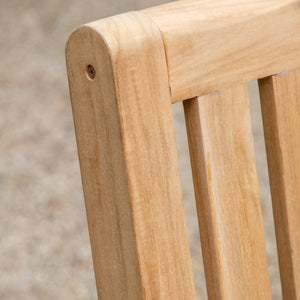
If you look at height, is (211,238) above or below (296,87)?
below

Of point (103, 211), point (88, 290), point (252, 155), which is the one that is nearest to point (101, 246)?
point (103, 211)

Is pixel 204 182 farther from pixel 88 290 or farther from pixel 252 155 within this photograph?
pixel 88 290

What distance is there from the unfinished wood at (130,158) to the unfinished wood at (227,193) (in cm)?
3

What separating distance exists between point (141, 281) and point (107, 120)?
0.11 metres

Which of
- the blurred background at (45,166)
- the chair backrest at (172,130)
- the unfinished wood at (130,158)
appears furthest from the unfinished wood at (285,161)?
the blurred background at (45,166)

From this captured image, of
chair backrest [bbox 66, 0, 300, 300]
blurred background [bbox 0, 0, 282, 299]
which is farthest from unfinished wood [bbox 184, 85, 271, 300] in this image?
blurred background [bbox 0, 0, 282, 299]

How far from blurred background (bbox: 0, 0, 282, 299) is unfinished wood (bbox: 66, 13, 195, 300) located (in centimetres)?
129

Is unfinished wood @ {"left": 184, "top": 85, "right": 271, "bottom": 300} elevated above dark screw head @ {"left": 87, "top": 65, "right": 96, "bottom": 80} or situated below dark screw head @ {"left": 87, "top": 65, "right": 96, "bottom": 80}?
below

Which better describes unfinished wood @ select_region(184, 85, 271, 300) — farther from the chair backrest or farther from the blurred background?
the blurred background

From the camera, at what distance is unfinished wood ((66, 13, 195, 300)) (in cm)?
37

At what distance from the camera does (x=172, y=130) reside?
15.5 inches

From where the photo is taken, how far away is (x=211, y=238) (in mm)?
435

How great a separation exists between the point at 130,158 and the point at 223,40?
106 millimetres

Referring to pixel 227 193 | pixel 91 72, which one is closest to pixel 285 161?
pixel 227 193
